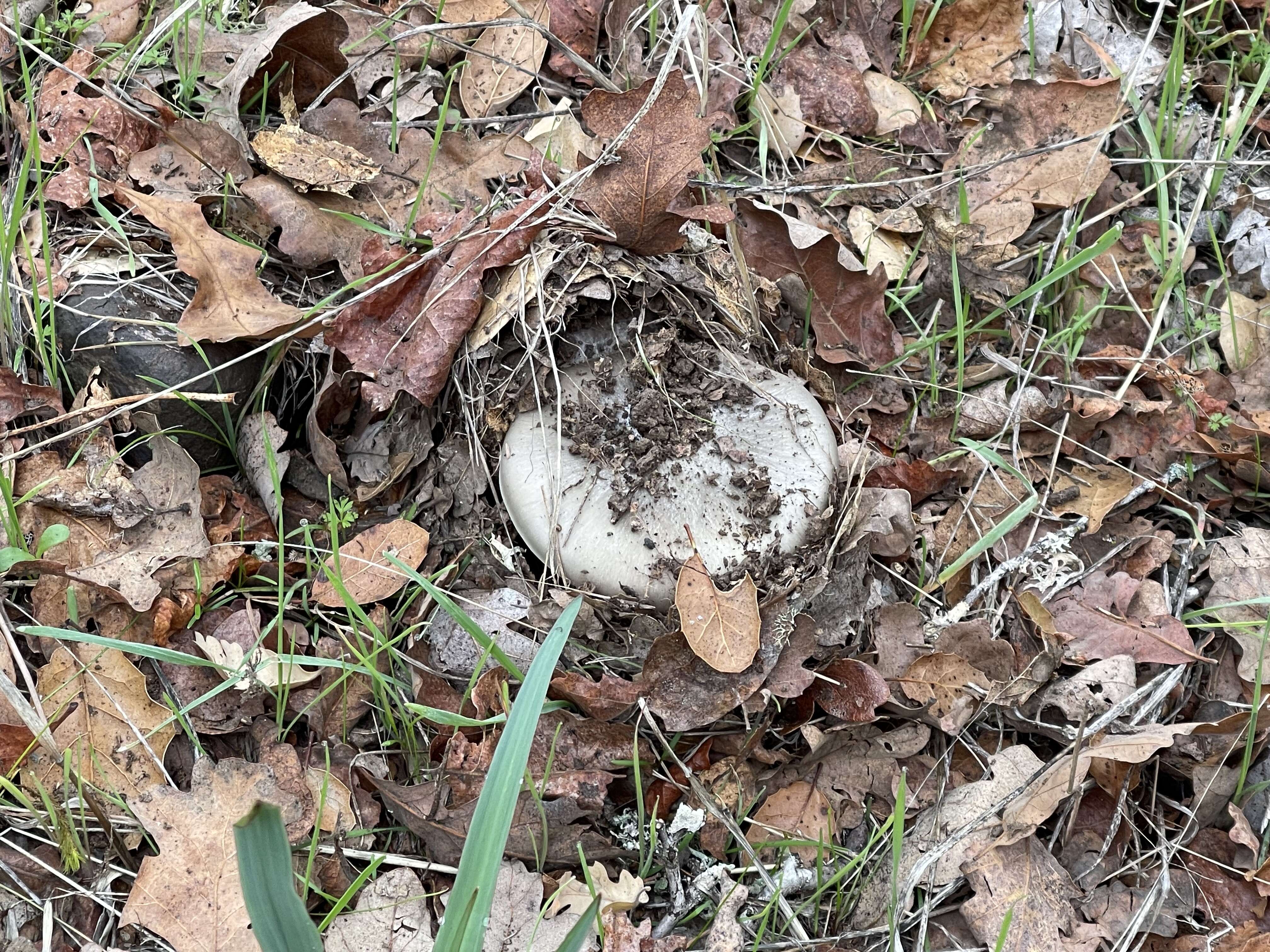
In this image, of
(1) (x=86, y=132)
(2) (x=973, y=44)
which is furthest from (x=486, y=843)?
(2) (x=973, y=44)

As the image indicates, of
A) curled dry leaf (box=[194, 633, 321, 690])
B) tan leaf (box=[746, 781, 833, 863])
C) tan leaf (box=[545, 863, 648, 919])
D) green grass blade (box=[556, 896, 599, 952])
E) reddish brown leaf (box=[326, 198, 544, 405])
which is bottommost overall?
tan leaf (box=[746, 781, 833, 863])

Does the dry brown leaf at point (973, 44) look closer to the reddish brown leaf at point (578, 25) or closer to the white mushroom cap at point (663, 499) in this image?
the reddish brown leaf at point (578, 25)

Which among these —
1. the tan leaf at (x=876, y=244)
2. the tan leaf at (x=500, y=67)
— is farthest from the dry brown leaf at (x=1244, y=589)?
the tan leaf at (x=500, y=67)

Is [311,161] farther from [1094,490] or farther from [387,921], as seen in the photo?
[1094,490]

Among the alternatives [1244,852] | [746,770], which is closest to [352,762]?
[746,770]

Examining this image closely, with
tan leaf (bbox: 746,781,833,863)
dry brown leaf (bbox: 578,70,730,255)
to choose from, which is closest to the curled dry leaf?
tan leaf (bbox: 746,781,833,863)

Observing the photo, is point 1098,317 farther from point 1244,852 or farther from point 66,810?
point 66,810

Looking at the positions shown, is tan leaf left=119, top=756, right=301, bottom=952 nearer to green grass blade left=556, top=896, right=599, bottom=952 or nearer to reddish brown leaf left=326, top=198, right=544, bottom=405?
green grass blade left=556, top=896, right=599, bottom=952

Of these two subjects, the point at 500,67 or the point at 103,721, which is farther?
the point at 500,67
